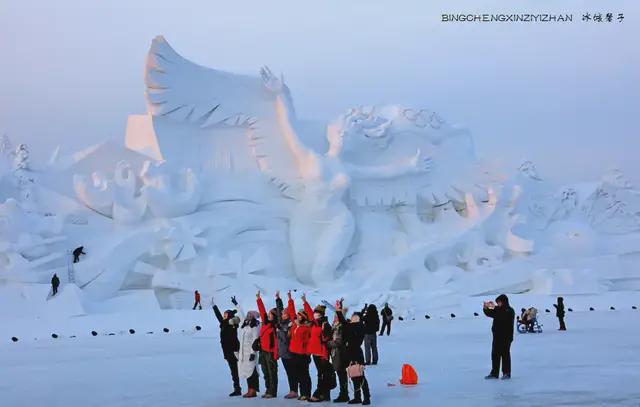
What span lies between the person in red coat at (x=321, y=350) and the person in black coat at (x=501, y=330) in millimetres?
2039

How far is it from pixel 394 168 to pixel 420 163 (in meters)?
0.88

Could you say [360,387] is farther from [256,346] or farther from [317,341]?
[256,346]

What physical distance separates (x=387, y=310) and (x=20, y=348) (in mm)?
6784

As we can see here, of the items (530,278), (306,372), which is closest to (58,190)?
(530,278)

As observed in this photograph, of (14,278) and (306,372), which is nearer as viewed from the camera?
(306,372)

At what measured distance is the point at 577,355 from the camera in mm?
14617

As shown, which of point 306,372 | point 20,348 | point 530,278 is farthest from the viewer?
point 530,278

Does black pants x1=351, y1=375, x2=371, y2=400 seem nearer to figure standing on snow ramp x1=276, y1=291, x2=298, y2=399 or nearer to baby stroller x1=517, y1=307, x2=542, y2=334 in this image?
A: figure standing on snow ramp x1=276, y1=291, x2=298, y2=399

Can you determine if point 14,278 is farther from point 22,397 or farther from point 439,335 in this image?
point 22,397

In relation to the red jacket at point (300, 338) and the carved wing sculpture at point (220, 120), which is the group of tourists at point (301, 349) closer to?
the red jacket at point (300, 338)

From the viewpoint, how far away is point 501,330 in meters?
11.4

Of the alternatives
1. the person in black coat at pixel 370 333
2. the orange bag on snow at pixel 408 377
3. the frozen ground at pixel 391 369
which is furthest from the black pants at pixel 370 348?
the orange bag on snow at pixel 408 377

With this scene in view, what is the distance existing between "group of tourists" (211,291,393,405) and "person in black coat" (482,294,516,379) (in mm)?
1637

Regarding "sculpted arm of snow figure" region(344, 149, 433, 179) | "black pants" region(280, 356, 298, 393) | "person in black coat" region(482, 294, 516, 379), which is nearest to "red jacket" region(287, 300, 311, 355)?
"black pants" region(280, 356, 298, 393)
